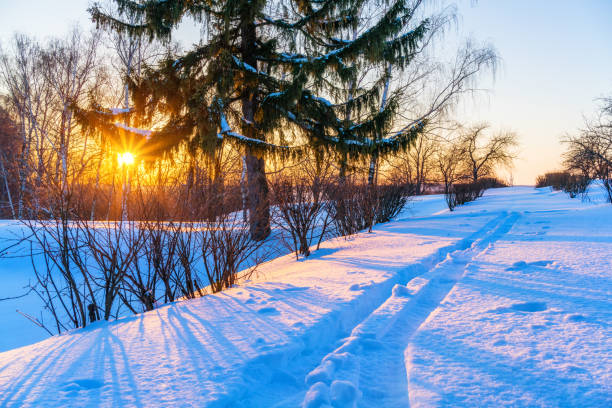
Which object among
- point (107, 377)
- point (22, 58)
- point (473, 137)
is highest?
point (22, 58)

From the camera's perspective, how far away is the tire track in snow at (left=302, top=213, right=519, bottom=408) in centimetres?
122

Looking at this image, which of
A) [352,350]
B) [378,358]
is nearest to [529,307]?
[378,358]

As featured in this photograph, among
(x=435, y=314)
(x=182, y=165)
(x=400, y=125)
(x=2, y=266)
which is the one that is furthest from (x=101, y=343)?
(x=400, y=125)

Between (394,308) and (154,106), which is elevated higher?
(154,106)

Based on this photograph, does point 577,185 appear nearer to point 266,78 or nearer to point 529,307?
point 266,78

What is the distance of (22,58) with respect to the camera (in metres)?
13.1

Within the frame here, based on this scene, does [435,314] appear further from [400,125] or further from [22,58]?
[22,58]

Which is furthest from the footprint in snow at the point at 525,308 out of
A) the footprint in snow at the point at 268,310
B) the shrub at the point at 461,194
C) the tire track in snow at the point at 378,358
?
the shrub at the point at 461,194

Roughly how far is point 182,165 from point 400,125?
9.31 meters

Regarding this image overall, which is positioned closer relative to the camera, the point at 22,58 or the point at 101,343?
the point at 101,343

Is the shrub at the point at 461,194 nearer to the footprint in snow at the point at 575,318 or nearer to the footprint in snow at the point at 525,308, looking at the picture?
the footprint in snow at the point at 525,308

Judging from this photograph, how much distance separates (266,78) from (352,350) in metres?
7.33

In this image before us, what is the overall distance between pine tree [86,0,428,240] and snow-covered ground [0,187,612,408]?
213 inches

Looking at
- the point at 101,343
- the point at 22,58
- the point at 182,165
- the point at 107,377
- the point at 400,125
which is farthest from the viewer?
the point at 22,58
